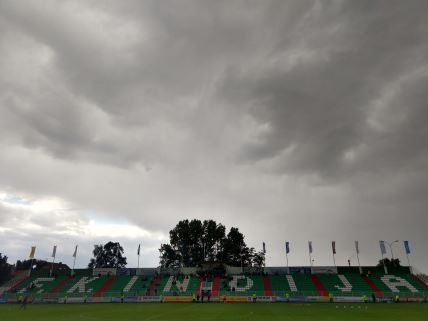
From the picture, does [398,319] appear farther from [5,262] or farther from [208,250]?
[5,262]

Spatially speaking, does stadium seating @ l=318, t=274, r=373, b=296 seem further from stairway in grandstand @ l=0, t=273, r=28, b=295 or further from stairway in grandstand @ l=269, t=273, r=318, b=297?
stairway in grandstand @ l=0, t=273, r=28, b=295

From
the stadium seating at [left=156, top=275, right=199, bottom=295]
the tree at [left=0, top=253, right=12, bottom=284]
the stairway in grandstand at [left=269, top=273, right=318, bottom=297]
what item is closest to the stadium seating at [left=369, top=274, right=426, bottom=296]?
the stairway in grandstand at [left=269, top=273, right=318, bottom=297]

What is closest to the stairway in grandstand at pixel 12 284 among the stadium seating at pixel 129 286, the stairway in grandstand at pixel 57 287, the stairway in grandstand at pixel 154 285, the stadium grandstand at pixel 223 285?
the stadium grandstand at pixel 223 285

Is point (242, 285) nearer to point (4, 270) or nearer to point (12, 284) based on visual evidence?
point (12, 284)

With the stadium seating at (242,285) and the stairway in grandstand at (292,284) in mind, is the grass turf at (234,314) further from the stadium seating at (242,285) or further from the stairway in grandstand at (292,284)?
the stadium seating at (242,285)

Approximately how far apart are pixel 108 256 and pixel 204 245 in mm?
61676

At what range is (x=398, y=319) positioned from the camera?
33.4m

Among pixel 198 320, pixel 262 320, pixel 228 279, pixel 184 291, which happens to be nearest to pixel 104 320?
pixel 198 320

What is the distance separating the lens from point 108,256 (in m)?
152

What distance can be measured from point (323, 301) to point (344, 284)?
1536cm

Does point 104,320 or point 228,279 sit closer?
point 104,320

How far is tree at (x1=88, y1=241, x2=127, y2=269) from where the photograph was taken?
150750mm

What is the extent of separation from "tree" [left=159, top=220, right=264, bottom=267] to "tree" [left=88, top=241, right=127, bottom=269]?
4666 cm

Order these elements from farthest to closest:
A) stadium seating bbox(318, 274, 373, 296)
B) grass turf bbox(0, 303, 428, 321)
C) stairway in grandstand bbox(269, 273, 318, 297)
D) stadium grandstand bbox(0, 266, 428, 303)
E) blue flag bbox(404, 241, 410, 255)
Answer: blue flag bbox(404, 241, 410, 255) → stairway in grandstand bbox(269, 273, 318, 297) → stadium seating bbox(318, 274, 373, 296) → stadium grandstand bbox(0, 266, 428, 303) → grass turf bbox(0, 303, 428, 321)
